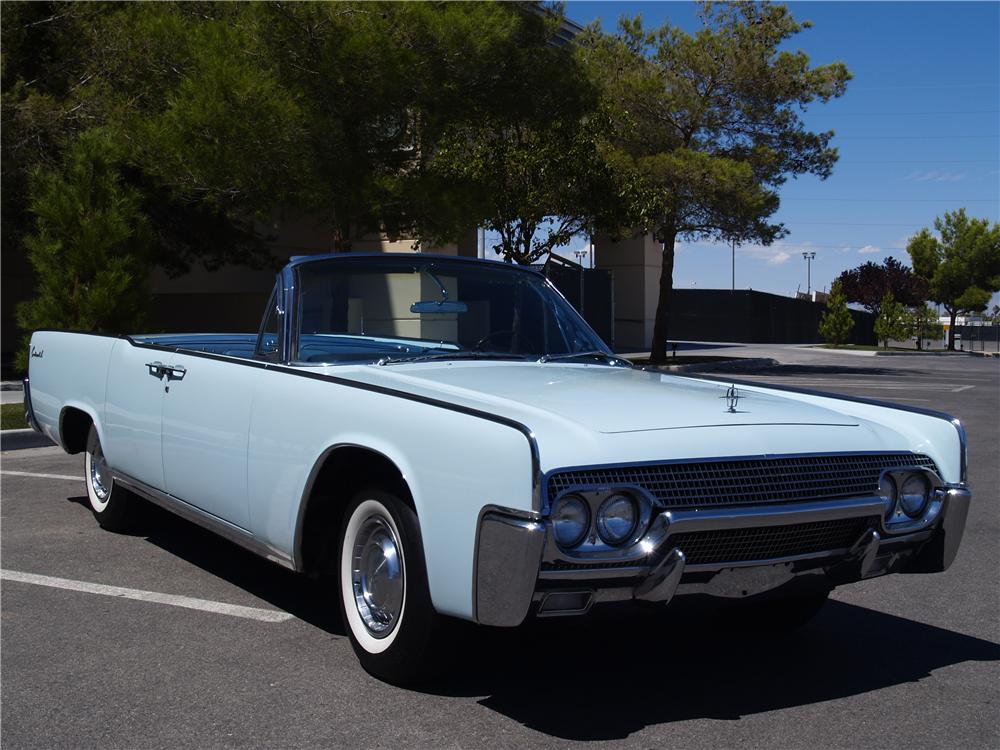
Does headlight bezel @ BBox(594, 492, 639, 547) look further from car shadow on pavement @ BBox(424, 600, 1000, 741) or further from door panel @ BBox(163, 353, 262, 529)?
door panel @ BBox(163, 353, 262, 529)

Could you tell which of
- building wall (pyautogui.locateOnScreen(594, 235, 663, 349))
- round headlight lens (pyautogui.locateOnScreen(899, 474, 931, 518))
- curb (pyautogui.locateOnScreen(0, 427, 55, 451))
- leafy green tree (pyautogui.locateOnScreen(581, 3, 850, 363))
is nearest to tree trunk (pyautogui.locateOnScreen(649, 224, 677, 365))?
leafy green tree (pyautogui.locateOnScreen(581, 3, 850, 363))

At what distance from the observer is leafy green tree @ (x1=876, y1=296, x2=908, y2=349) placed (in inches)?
1997

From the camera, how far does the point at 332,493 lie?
4105 millimetres

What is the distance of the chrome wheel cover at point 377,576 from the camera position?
3.72 meters

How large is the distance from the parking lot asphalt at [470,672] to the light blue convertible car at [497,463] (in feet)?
0.90

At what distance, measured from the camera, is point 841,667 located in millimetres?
4145

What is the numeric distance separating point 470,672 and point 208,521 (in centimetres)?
153

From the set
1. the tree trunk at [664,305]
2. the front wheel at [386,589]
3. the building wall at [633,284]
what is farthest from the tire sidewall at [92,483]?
the building wall at [633,284]

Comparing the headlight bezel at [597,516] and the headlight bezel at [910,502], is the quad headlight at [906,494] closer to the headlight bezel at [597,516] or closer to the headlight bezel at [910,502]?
the headlight bezel at [910,502]

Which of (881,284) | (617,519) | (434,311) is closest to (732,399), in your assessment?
(617,519)

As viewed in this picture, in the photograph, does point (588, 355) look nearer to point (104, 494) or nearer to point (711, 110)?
point (104, 494)

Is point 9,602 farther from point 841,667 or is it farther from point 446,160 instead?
point 446,160

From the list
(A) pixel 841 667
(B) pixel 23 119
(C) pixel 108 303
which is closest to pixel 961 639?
(A) pixel 841 667

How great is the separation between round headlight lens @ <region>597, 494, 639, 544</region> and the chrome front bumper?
58 millimetres
